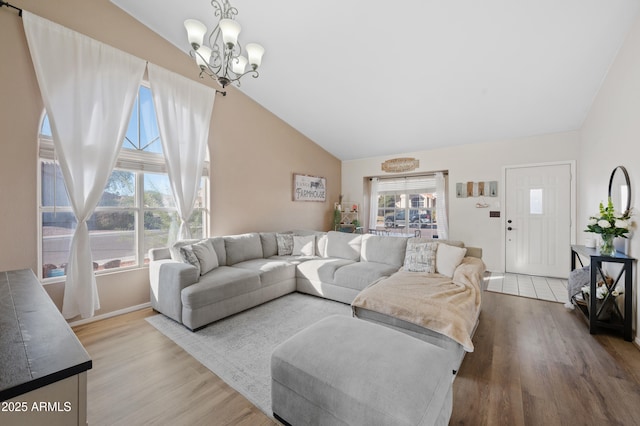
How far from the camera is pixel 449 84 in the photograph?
3.54 meters

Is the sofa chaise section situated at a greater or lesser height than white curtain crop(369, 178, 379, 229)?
lesser

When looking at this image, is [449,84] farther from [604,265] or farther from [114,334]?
[114,334]

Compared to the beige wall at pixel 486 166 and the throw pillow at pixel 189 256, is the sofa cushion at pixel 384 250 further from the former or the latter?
the throw pillow at pixel 189 256

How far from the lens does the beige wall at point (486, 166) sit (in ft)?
14.4

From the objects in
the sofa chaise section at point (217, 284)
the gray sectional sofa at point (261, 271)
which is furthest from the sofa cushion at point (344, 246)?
the sofa chaise section at point (217, 284)

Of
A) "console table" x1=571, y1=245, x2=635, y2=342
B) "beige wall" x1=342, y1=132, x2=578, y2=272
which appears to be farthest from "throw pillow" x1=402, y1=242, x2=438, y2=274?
"beige wall" x1=342, y1=132, x2=578, y2=272

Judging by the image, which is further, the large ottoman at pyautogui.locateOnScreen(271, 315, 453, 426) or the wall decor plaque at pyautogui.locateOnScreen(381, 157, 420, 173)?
the wall decor plaque at pyautogui.locateOnScreen(381, 157, 420, 173)

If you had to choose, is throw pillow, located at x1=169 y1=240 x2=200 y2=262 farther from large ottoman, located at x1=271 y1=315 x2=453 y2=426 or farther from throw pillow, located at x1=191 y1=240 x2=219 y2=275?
large ottoman, located at x1=271 y1=315 x2=453 y2=426

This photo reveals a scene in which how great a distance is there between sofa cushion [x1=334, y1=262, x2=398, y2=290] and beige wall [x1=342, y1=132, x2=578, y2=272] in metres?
2.40

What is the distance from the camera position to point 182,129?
11.9 feet

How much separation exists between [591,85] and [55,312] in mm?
5260

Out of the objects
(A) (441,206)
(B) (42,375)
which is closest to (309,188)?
(A) (441,206)

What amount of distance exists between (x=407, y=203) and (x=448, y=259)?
311 centimetres

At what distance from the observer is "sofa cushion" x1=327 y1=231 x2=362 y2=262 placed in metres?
4.07
